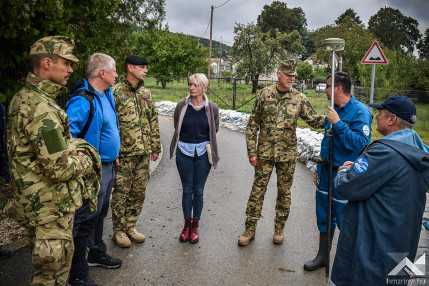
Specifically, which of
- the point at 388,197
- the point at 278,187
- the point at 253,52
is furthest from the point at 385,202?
the point at 253,52

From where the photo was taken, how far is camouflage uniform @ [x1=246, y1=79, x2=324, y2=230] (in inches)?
178

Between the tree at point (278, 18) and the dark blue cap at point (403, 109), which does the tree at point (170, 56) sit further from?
the dark blue cap at point (403, 109)

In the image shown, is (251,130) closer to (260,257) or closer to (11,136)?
(260,257)

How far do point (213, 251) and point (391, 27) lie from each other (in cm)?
7784

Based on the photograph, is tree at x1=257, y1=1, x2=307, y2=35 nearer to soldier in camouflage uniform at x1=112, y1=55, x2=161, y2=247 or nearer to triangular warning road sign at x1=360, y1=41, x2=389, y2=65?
triangular warning road sign at x1=360, y1=41, x2=389, y2=65

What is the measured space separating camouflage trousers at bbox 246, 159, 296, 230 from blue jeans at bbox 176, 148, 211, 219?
0.62 meters

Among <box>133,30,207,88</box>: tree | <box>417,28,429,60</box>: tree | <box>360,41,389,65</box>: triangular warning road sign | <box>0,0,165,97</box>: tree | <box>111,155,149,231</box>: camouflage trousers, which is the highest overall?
<box>417,28,429,60</box>: tree

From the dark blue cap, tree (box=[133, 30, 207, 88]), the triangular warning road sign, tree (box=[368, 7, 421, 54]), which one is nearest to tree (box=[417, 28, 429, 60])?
tree (box=[368, 7, 421, 54])

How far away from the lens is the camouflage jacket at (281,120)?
4516 mm

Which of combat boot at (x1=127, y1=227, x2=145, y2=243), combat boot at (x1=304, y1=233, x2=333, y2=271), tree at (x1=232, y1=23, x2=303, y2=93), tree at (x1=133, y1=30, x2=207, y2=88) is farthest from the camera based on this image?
tree at (x1=133, y1=30, x2=207, y2=88)

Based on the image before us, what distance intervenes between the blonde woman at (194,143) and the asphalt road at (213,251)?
39cm

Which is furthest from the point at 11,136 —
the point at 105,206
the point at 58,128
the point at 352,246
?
the point at 352,246

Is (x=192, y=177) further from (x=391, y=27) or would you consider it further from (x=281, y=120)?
(x=391, y=27)

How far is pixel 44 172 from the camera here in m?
2.54
